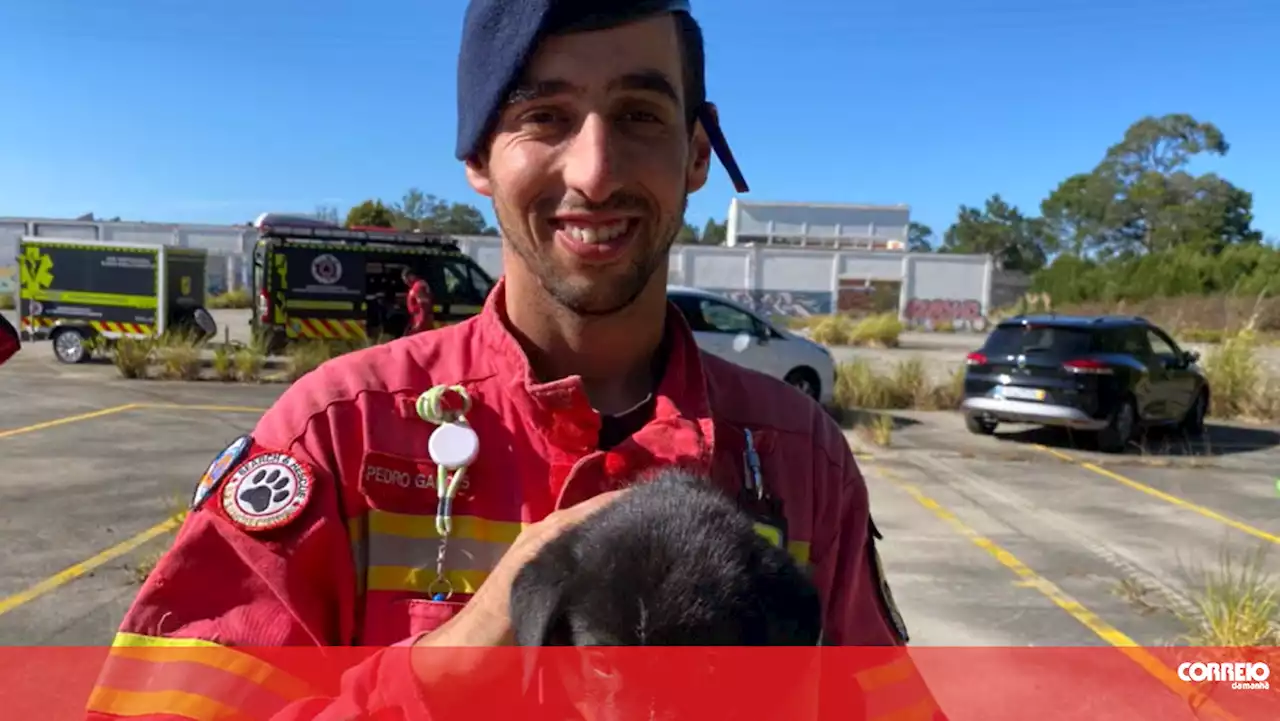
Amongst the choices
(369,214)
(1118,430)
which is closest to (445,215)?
(369,214)

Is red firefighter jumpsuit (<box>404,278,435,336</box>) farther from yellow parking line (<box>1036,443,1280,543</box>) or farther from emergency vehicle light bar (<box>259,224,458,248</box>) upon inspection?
yellow parking line (<box>1036,443,1280,543</box>)

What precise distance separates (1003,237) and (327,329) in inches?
2985

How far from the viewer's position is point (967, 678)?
436 centimetres

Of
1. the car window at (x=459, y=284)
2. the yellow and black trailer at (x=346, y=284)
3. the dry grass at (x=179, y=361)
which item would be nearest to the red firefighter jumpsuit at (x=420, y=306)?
the yellow and black trailer at (x=346, y=284)

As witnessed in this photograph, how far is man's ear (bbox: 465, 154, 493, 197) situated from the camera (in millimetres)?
1297

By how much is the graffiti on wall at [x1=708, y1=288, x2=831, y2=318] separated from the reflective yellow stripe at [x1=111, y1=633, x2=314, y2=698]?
135 ft

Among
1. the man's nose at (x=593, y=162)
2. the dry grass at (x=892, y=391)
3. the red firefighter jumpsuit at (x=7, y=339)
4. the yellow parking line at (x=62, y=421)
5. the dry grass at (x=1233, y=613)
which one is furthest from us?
the dry grass at (x=892, y=391)

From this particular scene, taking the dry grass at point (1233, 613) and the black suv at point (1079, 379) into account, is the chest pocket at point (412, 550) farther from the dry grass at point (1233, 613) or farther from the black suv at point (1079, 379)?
the black suv at point (1079, 379)

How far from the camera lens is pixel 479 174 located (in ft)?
4.35

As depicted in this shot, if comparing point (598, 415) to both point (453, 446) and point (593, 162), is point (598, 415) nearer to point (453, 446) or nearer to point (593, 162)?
point (453, 446)

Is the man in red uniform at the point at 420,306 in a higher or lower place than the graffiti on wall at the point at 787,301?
lower

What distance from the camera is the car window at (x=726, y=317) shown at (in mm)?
13113

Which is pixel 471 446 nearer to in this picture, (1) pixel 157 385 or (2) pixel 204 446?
(2) pixel 204 446

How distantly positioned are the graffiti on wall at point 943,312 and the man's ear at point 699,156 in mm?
43589
